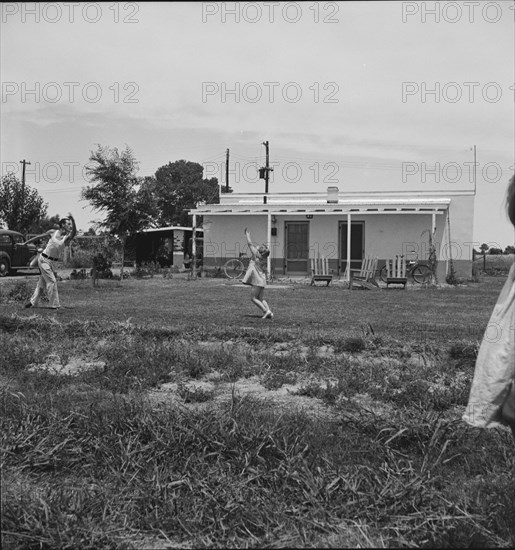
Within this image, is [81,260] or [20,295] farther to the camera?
[81,260]

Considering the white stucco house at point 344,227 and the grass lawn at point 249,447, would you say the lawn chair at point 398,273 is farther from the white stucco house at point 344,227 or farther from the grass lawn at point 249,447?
the grass lawn at point 249,447

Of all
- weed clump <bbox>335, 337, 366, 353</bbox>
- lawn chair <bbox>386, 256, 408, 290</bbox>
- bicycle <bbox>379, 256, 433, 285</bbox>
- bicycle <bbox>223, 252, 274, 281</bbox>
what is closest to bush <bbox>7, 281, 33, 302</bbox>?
weed clump <bbox>335, 337, 366, 353</bbox>

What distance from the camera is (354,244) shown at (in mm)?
29141

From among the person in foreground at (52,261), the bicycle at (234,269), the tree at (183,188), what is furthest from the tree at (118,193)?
the tree at (183,188)

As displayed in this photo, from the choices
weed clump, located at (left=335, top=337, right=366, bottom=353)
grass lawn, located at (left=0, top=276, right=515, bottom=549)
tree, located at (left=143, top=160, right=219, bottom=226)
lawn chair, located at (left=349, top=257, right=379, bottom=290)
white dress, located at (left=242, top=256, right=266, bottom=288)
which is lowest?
grass lawn, located at (left=0, top=276, right=515, bottom=549)

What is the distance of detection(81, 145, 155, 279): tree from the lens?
80.1 feet

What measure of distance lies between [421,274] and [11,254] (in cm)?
1587

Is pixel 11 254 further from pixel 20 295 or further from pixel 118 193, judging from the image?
pixel 20 295

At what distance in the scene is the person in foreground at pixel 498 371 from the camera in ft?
10.1

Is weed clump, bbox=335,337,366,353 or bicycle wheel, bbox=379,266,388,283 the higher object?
bicycle wheel, bbox=379,266,388,283

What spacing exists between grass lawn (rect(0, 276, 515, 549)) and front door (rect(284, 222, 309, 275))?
2111cm

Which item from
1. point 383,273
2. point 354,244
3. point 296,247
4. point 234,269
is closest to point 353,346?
point 383,273

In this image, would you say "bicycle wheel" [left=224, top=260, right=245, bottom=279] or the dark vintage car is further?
the dark vintage car

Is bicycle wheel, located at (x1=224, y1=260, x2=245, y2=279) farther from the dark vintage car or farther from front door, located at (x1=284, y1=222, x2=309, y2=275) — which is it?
the dark vintage car
